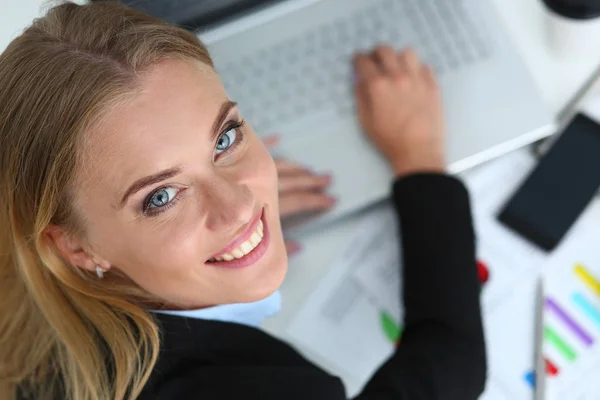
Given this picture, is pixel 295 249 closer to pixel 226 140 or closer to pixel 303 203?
pixel 303 203

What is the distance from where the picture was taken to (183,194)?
63cm

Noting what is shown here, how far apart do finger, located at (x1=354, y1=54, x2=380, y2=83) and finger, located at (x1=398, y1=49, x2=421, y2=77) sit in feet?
0.13

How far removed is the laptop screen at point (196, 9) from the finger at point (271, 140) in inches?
6.7

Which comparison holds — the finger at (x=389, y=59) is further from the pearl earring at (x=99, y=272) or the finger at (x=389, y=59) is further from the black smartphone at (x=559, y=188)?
the pearl earring at (x=99, y=272)

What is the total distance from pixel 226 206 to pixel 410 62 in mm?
396

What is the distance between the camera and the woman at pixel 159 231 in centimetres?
59

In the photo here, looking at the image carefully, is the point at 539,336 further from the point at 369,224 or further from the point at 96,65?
the point at 96,65

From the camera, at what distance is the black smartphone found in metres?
0.80

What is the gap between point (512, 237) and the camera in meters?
0.82

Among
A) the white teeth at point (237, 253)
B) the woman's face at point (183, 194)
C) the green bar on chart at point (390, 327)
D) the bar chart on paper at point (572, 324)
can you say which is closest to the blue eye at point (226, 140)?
the woman's face at point (183, 194)

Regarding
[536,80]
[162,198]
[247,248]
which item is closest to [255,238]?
[247,248]

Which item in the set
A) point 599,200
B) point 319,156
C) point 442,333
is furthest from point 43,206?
point 599,200

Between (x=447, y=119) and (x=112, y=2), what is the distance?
448 mm

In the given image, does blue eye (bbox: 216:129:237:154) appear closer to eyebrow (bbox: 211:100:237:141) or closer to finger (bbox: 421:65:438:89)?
eyebrow (bbox: 211:100:237:141)
